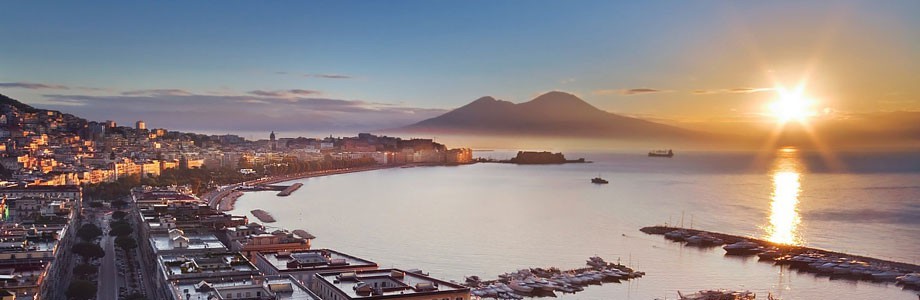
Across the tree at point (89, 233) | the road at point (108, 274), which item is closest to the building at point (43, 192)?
the road at point (108, 274)

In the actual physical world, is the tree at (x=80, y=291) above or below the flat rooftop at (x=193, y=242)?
below

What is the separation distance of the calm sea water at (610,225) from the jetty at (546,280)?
43cm

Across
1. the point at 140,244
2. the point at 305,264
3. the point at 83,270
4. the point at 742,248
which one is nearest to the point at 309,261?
the point at 305,264

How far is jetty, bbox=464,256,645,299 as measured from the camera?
16.5 m

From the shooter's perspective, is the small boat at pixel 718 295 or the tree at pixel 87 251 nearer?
the small boat at pixel 718 295

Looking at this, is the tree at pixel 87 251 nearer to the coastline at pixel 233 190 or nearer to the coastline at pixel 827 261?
the coastline at pixel 233 190

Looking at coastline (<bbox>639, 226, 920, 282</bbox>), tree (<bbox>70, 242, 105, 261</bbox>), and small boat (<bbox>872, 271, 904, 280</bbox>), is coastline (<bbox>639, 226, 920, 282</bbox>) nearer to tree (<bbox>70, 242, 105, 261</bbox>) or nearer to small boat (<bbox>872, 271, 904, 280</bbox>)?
small boat (<bbox>872, 271, 904, 280</bbox>)

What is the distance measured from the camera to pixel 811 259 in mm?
21031

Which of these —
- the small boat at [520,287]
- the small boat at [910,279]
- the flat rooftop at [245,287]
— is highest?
the flat rooftop at [245,287]

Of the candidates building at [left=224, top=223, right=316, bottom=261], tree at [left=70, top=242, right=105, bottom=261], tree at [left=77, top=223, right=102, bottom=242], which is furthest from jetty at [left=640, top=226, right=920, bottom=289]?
tree at [left=77, top=223, right=102, bottom=242]

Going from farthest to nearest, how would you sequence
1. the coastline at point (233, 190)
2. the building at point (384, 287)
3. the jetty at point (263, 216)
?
the coastline at point (233, 190)
the jetty at point (263, 216)
the building at point (384, 287)

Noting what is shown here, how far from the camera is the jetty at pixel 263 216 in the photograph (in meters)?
29.3

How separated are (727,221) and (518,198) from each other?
12.8 meters

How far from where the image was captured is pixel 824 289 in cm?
1800
